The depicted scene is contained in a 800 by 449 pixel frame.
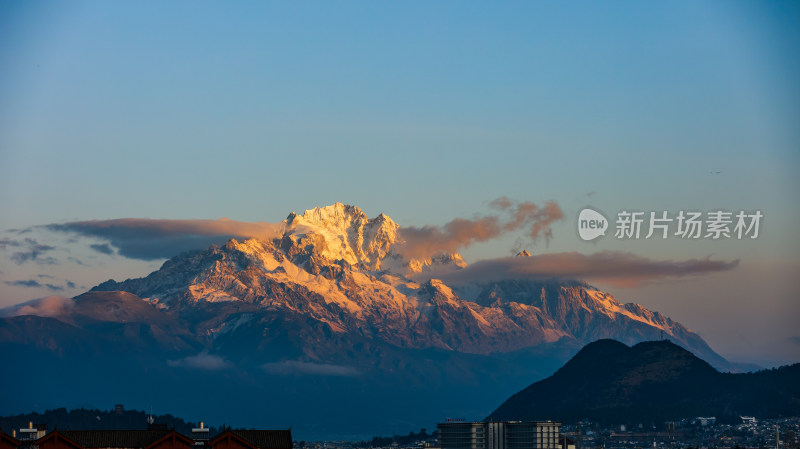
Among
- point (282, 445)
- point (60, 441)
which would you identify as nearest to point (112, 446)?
point (60, 441)

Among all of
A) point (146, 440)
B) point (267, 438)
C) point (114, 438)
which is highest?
point (267, 438)

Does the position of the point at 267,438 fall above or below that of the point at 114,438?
above

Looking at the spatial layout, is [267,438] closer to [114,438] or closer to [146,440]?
[146,440]

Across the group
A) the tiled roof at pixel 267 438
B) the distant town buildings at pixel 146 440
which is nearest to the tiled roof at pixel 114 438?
the distant town buildings at pixel 146 440

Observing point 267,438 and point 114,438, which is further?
point 114,438

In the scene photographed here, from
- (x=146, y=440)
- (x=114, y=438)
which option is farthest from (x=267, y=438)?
(x=114, y=438)

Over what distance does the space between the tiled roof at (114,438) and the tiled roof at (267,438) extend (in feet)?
32.8

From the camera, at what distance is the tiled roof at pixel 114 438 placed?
191 m

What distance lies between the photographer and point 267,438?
192 meters

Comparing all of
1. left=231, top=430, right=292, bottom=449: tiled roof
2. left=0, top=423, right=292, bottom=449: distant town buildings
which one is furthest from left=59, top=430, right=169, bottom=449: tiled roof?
left=231, top=430, right=292, bottom=449: tiled roof

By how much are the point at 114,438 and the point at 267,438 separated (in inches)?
778

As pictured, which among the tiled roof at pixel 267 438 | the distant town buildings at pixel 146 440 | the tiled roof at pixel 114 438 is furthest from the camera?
the tiled roof at pixel 114 438

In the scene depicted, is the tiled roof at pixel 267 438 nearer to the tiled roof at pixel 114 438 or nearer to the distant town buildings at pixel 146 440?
the distant town buildings at pixel 146 440

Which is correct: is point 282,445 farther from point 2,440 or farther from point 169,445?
point 2,440
